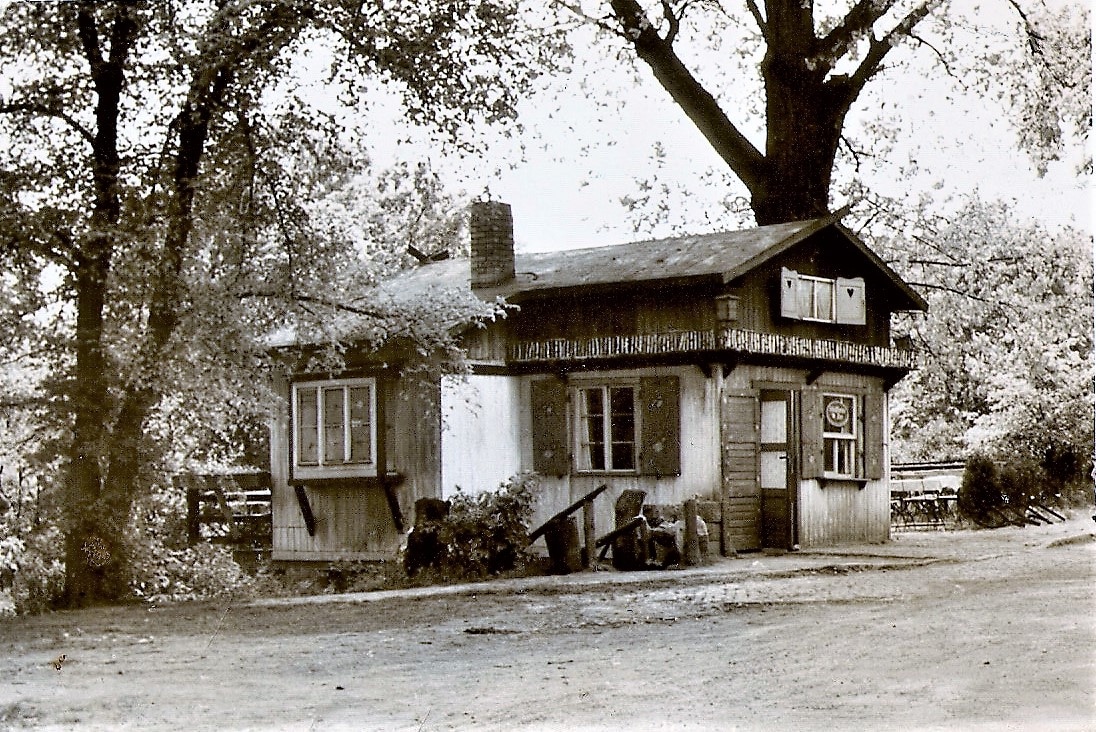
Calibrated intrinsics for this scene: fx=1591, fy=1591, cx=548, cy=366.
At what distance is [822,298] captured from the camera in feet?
68.7

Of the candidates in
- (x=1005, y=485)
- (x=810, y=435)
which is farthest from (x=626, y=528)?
(x=1005, y=485)

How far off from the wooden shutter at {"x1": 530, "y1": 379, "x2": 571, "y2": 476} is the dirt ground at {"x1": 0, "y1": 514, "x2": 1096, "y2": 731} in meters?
3.62

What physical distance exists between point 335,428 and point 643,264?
446 centimetres

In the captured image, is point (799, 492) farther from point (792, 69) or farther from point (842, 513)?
point (792, 69)

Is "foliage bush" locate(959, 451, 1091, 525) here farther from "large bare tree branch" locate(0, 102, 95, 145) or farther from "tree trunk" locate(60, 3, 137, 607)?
"large bare tree branch" locate(0, 102, 95, 145)

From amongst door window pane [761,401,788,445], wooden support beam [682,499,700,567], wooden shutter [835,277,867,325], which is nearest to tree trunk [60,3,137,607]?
wooden support beam [682,499,700,567]

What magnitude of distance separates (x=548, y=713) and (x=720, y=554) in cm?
1061

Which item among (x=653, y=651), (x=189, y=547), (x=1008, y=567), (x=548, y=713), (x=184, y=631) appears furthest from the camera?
(x=1008, y=567)

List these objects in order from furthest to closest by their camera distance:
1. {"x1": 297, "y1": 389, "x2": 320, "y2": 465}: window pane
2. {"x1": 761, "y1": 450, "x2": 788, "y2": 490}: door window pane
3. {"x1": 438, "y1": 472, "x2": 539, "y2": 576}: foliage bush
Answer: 1. {"x1": 761, "y1": 450, "x2": 788, "y2": 490}: door window pane
2. {"x1": 297, "y1": 389, "x2": 320, "y2": 465}: window pane
3. {"x1": 438, "y1": 472, "x2": 539, "y2": 576}: foliage bush

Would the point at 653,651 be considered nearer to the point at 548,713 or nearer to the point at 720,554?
the point at 548,713

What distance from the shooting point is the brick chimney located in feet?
65.8

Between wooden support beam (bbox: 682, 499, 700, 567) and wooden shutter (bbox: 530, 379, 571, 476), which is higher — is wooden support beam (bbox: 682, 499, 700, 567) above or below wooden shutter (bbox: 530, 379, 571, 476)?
below

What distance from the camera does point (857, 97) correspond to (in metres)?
23.4

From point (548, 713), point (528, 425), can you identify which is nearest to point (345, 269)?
point (528, 425)
